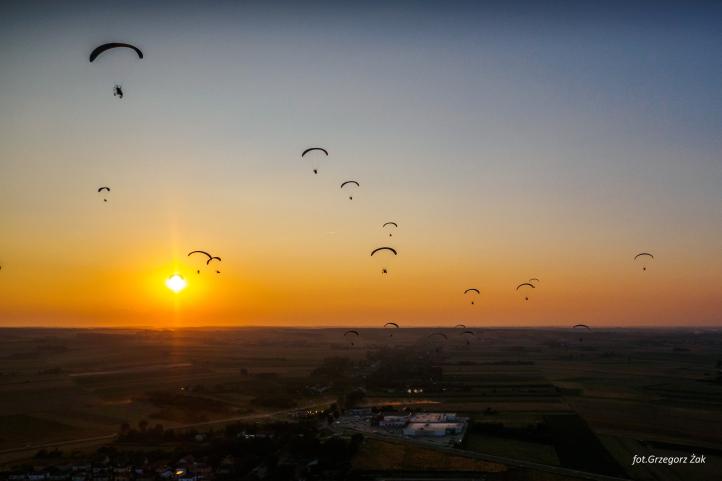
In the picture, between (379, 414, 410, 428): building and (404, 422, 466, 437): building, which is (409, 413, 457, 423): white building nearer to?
(379, 414, 410, 428): building

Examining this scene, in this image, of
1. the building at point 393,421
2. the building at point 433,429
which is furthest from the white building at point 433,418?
the building at point 433,429

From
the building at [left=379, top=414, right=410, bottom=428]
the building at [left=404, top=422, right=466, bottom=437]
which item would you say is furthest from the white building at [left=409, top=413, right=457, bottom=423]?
the building at [left=404, top=422, right=466, bottom=437]

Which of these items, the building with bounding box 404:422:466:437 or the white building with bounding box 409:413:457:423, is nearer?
the building with bounding box 404:422:466:437

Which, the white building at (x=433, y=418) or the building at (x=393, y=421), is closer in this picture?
the building at (x=393, y=421)

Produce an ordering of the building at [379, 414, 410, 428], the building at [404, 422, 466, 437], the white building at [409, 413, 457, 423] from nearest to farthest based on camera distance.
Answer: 1. the building at [404, 422, 466, 437]
2. the building at [379, 414, 410, 428]
3. the white building at [409, 413, 457, 423]

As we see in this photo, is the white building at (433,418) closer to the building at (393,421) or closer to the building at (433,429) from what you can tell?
the building at (393,421)

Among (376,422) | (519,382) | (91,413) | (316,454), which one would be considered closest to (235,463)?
(316,454)

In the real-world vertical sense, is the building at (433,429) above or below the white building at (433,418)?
below

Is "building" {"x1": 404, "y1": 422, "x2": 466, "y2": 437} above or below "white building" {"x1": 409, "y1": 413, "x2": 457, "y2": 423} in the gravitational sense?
below

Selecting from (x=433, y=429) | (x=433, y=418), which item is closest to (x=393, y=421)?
(x=433, y=418)

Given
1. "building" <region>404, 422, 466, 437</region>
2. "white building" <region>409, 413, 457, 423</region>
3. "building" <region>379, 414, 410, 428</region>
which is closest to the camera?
"building" <region>404, 422, 466, 437</region>

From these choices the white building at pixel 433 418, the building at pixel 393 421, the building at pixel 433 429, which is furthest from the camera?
the white building at pixel 433 418
